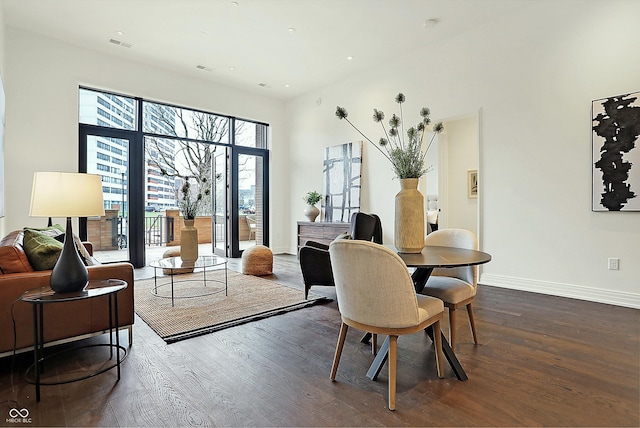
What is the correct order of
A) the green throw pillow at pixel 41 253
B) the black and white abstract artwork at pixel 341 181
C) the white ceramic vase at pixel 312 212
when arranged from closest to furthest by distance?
1. the green throw pillow at pixel 41 253
2. the black and white abstract artwork at pixel 341 181
3. the white ceramic vase at pixel 312 212

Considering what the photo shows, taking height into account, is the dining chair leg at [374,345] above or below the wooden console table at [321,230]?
below

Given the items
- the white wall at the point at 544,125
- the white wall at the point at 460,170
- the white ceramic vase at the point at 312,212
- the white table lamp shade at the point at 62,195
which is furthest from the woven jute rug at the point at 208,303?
the white wall at the point at 460,170

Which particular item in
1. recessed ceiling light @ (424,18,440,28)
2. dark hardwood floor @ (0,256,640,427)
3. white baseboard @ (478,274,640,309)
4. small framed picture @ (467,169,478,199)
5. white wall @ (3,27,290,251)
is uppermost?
recessed ceiling light @ (424,18,440,28)

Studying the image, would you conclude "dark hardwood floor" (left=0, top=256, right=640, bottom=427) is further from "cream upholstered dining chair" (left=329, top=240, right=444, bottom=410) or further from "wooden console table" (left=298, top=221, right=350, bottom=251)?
"wooden console table" (left=298, top=221, right=350, bottom=251)

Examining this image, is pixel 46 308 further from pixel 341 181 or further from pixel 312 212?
pixel 341 181

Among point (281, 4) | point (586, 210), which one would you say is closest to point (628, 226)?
point (586, 210)

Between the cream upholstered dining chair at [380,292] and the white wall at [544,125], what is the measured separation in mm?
3047

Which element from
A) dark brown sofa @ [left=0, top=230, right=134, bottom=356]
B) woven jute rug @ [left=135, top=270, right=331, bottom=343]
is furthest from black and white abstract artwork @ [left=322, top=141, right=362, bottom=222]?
dark brown sofa @ [left=0, top=230, right=134, bottom=356]

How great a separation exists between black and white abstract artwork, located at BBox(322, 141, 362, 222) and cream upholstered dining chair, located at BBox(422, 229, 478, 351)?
3.33 meters

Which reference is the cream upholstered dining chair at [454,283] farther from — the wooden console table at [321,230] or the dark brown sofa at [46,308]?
the wooden console table at [321,230]

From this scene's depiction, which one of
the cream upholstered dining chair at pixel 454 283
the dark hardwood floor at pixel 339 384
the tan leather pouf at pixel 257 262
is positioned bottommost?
the dark hardwood floor at pixel 339 384

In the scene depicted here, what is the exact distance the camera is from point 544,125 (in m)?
4.16

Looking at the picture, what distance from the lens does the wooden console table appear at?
6055mm

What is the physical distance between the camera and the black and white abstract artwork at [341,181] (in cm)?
627
